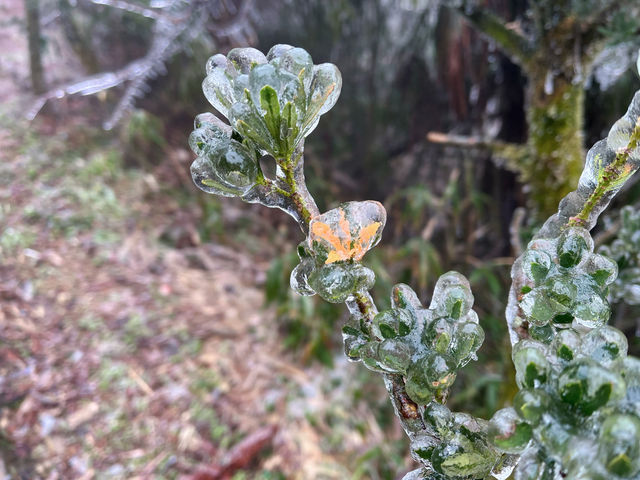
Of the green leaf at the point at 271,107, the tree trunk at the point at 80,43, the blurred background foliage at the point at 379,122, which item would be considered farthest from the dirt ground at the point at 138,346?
the green leaf at the point at 271,107

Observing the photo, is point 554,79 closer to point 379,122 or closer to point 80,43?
point 379,122

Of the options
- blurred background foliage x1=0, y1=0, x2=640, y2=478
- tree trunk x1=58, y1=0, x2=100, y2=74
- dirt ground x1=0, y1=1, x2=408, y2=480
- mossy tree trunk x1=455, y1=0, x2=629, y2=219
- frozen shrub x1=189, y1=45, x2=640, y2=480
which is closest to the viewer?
frozen shrub x1=189, y1=45, x2=640, y2=480

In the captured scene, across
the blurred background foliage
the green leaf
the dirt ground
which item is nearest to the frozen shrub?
the green leaf

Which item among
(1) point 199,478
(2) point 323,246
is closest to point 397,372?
(2) point 323,246

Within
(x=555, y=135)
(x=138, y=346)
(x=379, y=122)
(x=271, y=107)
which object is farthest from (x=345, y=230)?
(x=379, y=122)

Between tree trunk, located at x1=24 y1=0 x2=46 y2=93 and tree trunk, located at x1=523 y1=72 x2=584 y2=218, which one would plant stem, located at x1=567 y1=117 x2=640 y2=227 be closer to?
tree trunk, located at x1=523 y1=72 x2=584 y2=218

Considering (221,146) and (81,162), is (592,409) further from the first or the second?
(81,162)
